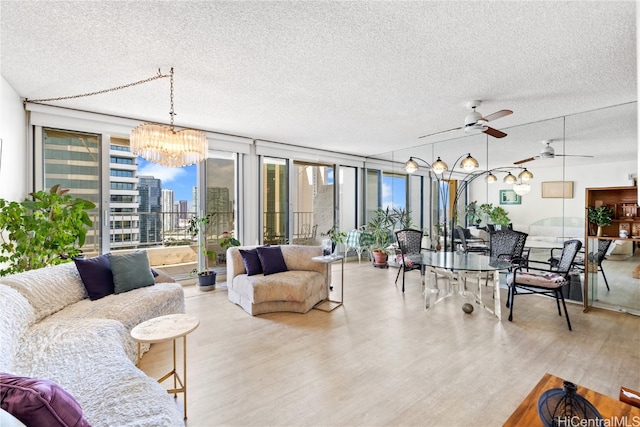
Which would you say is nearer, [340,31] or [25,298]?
[340,31]

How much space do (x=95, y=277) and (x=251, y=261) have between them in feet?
5.34

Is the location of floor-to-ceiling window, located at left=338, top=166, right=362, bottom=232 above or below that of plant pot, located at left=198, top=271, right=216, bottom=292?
above

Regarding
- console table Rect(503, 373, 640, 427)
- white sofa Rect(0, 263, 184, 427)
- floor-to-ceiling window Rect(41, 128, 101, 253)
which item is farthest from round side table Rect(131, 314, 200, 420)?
floor-to-ceiling window Rect(41, 128, 101, 253)

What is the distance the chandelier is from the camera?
2.69 metres

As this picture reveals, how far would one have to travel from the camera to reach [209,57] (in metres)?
2.49

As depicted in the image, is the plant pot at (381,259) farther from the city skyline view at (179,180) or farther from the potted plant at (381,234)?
the city skyline view at (179,180)

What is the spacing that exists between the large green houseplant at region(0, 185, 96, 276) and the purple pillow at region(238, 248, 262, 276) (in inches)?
68.5

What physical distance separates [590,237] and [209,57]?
4.76 metres

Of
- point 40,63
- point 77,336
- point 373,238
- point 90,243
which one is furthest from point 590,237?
point 90,243

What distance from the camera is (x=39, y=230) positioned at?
280 centimetres

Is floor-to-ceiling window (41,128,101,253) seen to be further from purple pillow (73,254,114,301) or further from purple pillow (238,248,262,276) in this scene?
purple pillow (238,248,262,276)

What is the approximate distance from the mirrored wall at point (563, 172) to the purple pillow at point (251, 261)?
371 cm

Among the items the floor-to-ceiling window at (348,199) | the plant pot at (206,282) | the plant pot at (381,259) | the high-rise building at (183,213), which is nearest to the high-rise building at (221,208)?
the high-rise building at (183,213)

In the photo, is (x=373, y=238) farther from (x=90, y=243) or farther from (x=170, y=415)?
(x=170, y=415)
